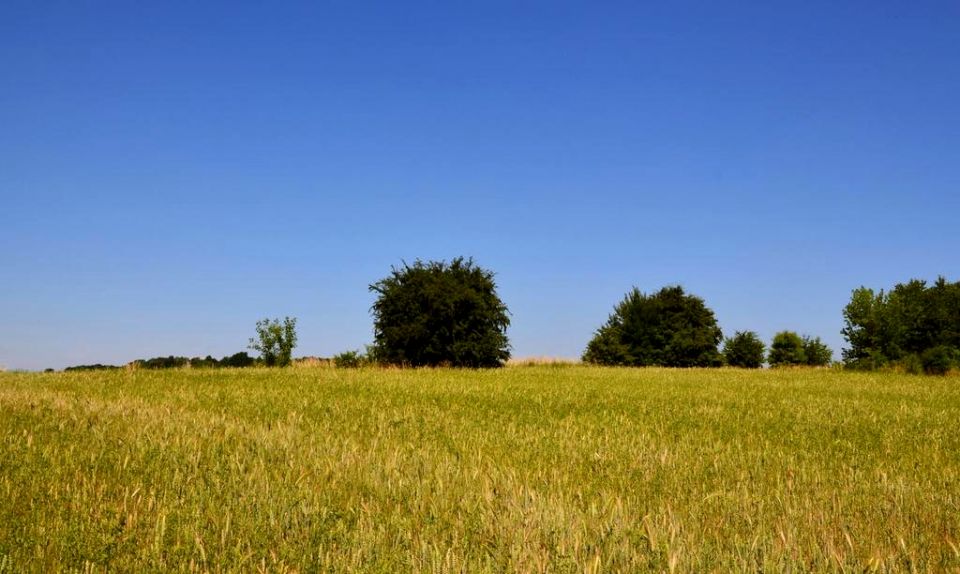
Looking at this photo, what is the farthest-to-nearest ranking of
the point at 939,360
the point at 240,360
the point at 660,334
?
the point at 660,334 → the point at 939,360 → the point at 240,360

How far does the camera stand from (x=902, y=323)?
40312mm

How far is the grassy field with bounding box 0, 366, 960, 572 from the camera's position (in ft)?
12.1

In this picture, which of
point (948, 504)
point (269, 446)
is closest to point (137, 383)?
point (269, 446)

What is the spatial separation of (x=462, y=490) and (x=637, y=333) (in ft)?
146

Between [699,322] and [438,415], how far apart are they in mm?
40844

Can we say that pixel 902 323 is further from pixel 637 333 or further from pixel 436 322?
pixel 436 322

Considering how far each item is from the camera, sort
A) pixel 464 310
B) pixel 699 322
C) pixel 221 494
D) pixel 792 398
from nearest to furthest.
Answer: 1. pixel 221 494
2. pixel 792 398
3. pixel 464 310
4. pixel 699 322

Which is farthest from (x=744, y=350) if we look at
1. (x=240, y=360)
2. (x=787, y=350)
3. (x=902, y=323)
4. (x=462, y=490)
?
(x=462, y=490)

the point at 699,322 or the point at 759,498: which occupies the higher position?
the point at 699,322

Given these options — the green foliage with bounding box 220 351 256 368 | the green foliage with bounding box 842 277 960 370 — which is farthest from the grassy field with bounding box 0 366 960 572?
the green foliage with bounding box 842 277 960 370

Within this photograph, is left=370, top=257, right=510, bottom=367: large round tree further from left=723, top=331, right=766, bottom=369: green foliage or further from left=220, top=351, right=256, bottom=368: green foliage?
left=723, top=331, right=766, bottom=369: green foliage

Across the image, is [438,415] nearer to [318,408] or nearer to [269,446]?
[318,408]

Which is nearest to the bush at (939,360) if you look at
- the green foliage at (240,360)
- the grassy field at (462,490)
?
the grassy field at (462,490)

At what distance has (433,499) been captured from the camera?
15.5 ft
